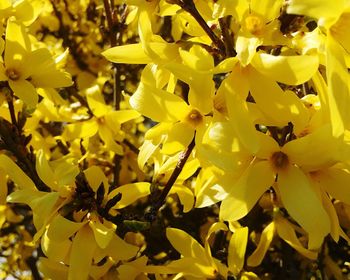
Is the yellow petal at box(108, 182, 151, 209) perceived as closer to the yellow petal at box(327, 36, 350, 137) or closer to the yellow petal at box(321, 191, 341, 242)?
the yellow petal at box(321, 191, 341, 242)

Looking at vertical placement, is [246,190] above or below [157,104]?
below

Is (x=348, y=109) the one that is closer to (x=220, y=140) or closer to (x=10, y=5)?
(x=220, y=140)

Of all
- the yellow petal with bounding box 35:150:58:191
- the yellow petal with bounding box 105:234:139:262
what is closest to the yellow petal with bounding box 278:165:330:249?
the yellow petal with bounding box 105:234:139:262

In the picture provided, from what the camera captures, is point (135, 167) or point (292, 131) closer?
point (292, 131)

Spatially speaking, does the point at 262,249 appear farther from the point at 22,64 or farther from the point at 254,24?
the point at 22,64

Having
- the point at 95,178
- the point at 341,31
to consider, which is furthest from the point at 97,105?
the point at 341,31

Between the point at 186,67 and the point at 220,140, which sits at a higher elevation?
the point at 186,67

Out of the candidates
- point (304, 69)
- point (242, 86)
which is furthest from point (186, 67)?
point (304, 69)
